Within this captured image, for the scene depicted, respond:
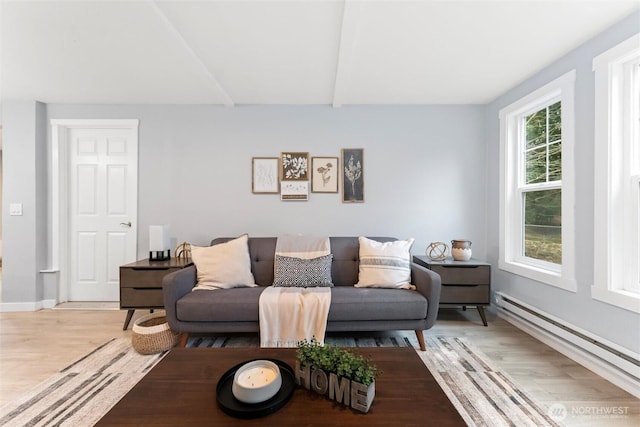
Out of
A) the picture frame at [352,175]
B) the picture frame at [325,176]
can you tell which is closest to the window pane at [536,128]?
the picture frame at [352,175]

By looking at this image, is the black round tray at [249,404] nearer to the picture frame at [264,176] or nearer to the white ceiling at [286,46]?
the white ceiling at [286,46]

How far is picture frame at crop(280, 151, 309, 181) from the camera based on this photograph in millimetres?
3275

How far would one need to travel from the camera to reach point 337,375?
111 centimetres

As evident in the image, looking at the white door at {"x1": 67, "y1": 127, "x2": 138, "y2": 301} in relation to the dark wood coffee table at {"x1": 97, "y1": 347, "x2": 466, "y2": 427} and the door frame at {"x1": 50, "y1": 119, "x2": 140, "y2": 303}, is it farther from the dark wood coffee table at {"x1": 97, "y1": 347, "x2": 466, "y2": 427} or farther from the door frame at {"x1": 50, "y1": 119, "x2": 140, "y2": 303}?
the dark wood coffee table at {"x1": 97, "y1": 347, "x2": 466, "y2": 427}

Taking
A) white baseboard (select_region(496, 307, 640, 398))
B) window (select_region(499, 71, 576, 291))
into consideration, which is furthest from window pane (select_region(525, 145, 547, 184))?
white baseboard (select_region(496, 307, 640, 398))

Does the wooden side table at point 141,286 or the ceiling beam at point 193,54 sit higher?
the ceiling beam at point 193,54

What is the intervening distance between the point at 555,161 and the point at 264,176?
9.24ft

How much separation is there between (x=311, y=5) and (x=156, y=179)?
8.46 feet

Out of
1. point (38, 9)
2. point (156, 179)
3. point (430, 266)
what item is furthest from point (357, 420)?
point (156, 179)

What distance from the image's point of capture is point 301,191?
3273 mm

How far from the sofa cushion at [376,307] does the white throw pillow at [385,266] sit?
22cm

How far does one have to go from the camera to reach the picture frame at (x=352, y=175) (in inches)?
130

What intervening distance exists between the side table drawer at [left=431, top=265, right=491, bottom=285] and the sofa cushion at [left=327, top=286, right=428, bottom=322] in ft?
1.89

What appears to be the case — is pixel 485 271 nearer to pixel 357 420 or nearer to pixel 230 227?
pixel 357 420
